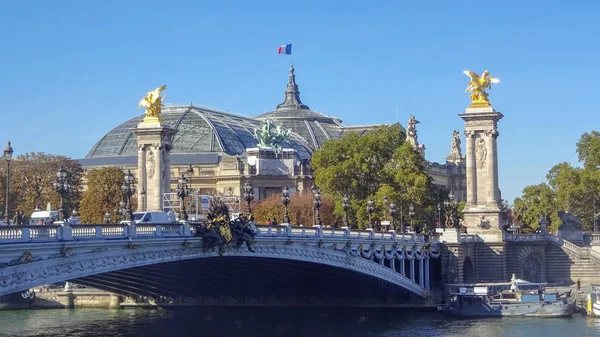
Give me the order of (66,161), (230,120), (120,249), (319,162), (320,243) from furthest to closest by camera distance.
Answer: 1. (230,120)
2. (66,161)
3. (319,162)
4. (320,243)
5. (120,249)

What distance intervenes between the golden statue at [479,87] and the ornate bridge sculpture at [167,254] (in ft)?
37.0

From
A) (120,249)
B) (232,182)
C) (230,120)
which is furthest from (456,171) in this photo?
(120,249)

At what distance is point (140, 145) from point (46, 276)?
50627 millimetres

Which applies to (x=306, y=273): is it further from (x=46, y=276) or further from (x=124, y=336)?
(x=46, y=276)

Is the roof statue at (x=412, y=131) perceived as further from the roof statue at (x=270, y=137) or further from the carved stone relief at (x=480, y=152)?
the carved stone relief at (x=480, y=152)

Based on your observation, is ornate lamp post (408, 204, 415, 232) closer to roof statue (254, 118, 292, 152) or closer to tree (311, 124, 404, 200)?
tree (311, 124, 404, 200)

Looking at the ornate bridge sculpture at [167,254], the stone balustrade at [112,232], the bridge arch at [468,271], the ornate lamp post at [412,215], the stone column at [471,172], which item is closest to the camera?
the stone balustrade at [112,232]

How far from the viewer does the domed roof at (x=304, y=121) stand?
531ft

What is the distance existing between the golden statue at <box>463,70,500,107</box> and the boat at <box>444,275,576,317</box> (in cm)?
1468

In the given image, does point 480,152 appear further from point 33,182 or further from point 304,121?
point 304,121

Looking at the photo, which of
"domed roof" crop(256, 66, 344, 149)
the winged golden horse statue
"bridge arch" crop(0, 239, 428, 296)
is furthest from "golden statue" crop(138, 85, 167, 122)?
"domed roof" crop(256, 66, 344, 149)

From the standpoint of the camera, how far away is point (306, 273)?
67875 mm

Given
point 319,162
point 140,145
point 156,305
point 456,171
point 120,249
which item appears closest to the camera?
point 120,249

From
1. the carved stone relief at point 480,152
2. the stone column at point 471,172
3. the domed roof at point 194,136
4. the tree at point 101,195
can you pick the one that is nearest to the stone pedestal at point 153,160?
the tree at point 101,195
